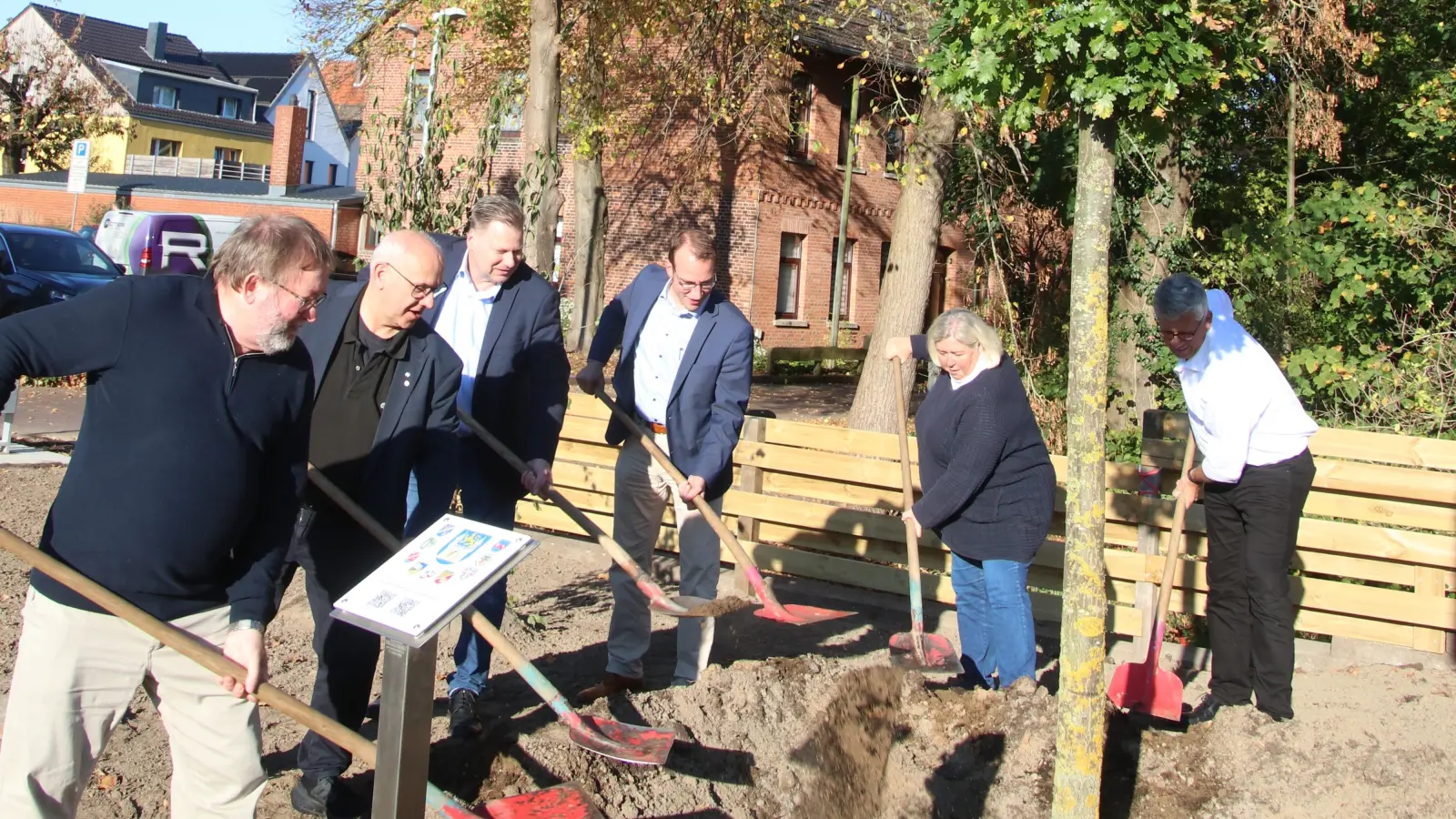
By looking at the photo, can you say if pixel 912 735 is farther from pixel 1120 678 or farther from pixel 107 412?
pixel 107 412

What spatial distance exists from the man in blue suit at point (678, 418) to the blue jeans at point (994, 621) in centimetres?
109

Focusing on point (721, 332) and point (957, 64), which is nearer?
point (957, 64)

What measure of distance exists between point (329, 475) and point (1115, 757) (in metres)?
3.23

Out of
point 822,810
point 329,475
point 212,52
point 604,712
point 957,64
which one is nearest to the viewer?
point 957,64

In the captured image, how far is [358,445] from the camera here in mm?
3871

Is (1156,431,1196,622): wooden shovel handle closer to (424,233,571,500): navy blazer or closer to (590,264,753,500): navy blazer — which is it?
(590,264,753,500): navy blazer

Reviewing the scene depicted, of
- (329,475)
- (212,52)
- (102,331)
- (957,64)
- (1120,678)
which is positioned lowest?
(1120,678)

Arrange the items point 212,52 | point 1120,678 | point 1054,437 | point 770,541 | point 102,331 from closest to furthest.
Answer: point 102,331
point 1120,678
point 770,541
point 1054,437
point 212,52

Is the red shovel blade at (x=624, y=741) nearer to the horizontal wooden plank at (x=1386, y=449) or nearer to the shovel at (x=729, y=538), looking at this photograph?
the shovel at (x=729, y=538)

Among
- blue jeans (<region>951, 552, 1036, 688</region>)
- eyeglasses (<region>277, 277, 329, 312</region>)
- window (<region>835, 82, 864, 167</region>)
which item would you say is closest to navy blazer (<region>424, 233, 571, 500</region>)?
eyeglasses (<region>277, 277, 329, 312</region>)

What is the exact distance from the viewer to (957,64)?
3.52 m

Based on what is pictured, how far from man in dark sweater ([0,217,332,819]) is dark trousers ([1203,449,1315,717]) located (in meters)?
3.89

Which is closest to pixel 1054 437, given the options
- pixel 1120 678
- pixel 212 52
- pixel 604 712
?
pixel 1120 678

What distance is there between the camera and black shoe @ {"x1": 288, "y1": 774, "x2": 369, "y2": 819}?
3881 millimetres
